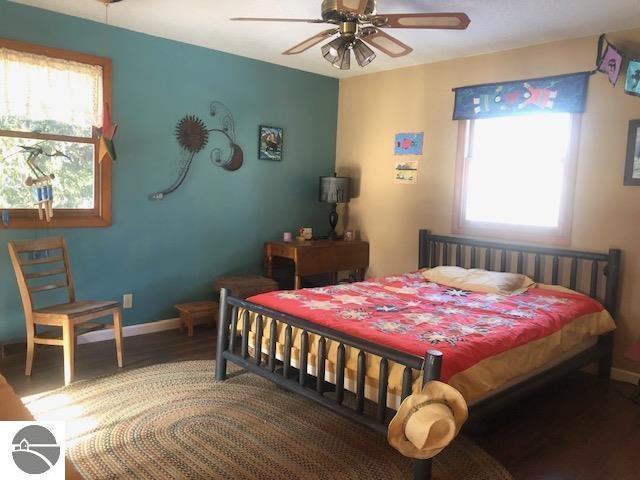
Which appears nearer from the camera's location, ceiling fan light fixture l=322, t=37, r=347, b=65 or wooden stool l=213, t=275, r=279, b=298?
ceiling fan light fixture l=322, t=37, r=347, b=65

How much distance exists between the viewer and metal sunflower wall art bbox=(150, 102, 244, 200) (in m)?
4.21

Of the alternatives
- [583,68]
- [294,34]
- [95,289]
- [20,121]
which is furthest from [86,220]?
[583,68]

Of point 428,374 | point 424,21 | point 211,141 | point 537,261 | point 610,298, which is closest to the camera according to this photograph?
point 428,374

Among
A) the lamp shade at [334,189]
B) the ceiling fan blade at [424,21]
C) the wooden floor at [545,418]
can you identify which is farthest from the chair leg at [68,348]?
the lamp shade at [334,189]

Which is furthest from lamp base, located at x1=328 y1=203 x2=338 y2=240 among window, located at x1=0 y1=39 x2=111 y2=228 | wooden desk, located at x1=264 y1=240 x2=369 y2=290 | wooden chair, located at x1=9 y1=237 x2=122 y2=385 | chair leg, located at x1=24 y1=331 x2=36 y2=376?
chair leg, located at x1=24 y1=331 x2=36 y2=376

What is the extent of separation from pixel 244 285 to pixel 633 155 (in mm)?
3007

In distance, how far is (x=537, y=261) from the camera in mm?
3844

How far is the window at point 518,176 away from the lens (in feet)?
12.5

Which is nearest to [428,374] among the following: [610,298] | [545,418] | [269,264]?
[545,418]

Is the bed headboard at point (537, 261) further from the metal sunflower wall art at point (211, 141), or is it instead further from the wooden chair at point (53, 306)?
the wooden chair at point (53, 306)

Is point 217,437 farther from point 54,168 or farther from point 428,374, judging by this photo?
point 54,168

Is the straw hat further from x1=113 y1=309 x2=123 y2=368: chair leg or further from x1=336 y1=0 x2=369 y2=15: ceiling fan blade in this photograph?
x1=113 y1=309 x2=123 y2=368: chair leg

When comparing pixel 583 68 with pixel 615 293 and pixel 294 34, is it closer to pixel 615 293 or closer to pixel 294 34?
pixel 615 293

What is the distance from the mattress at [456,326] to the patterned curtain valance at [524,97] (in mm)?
1347
